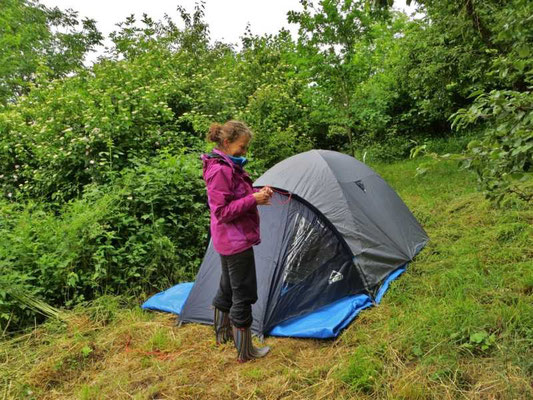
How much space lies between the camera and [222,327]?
109 inches

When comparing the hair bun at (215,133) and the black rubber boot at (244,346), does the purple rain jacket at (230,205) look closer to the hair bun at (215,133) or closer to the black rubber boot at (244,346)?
the hair bun at (215,133)

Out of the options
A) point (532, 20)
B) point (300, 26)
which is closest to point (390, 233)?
point (532, 20)

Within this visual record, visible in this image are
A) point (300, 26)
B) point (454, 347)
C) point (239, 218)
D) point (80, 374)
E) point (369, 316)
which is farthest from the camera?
point (300, 26)

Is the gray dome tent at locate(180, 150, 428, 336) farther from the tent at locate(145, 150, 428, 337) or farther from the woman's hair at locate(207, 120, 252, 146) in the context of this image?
the woman's hair at locate(207, 120, 252, 146)

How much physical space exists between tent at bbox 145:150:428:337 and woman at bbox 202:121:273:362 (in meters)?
0.43

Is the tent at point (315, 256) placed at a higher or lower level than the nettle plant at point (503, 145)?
lower

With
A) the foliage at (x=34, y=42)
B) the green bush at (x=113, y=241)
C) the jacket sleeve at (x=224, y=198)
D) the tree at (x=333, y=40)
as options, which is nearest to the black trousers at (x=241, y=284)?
the jacket sleeve at (x=224, y=198)

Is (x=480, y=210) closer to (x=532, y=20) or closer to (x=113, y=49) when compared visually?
(x=532, y=20)

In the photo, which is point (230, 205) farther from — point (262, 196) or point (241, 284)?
point (241, 284)

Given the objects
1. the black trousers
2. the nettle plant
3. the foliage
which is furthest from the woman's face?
the foliage

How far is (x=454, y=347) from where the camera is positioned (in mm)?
2240

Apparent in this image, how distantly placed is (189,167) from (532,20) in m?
3.81

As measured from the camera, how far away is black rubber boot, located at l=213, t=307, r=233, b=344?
2.76 meters

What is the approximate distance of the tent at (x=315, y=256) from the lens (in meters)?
2.91
